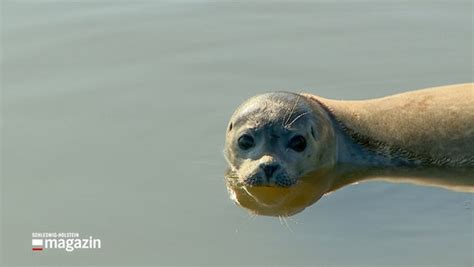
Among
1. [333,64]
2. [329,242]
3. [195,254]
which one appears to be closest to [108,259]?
[195,254]

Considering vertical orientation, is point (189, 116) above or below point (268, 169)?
above

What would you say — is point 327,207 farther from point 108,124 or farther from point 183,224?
point 108,124

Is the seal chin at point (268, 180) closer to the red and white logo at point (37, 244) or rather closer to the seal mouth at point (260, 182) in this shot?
the seal mouth at point (260, 182)

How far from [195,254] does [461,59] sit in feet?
17.2

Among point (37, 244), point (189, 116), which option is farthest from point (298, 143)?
point (37, 244)

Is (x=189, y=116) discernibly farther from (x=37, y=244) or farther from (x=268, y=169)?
(x=37, y=244)

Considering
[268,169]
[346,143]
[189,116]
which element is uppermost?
[189,116]

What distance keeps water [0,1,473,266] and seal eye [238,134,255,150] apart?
0.94 feet

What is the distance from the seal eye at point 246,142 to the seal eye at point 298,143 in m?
0.34

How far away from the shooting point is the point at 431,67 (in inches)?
444

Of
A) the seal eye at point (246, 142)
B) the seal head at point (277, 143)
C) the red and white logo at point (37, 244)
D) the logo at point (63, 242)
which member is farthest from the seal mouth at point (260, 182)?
the red and white logo at point (37, 244)

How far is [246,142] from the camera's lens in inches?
354

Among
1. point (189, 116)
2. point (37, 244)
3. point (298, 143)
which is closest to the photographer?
point (37, 244)

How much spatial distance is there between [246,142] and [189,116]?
1.23 metres
